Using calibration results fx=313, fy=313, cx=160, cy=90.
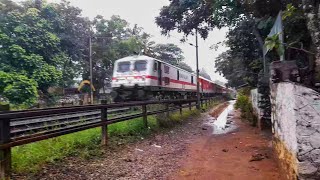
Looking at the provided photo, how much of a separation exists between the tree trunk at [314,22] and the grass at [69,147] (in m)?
4.11

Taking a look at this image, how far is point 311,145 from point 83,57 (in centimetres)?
3518

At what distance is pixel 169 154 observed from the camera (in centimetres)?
686

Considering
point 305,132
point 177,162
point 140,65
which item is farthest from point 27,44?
point 305,132

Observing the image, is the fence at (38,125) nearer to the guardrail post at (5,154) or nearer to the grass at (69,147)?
the guardrail post at (5,154)

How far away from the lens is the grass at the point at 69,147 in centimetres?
457

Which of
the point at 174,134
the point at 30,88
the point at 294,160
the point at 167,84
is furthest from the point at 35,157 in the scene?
the point at 30,88

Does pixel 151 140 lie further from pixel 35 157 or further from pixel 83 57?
pixel 83 57

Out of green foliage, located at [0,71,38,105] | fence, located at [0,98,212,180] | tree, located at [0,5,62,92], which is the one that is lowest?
fence, located at [0,98,212,180]

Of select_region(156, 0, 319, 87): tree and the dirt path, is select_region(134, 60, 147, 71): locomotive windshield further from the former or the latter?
the dirt path

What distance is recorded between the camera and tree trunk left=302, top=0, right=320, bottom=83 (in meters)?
4.58

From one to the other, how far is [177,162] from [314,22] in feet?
11.4

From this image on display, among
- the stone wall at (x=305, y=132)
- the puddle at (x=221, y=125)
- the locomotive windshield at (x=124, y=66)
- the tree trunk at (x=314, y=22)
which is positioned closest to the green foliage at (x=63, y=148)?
the stone wall at (x=305, y=132)

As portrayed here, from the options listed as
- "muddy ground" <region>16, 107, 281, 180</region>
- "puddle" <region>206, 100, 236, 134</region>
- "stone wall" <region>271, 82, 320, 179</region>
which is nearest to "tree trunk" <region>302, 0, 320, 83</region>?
"stone wall" <region>271, 82, 320, 179</region>

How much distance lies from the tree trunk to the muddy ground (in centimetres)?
189
